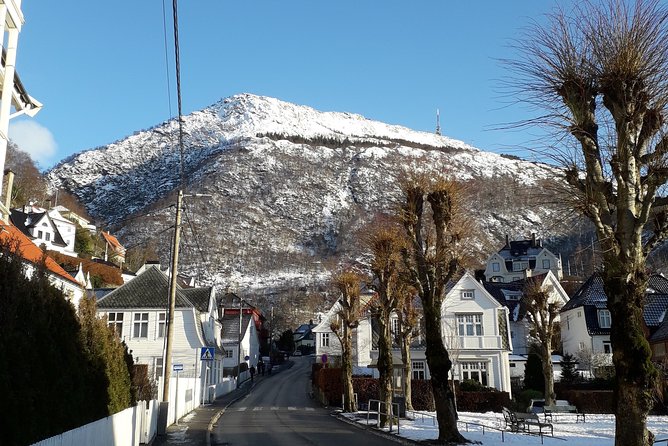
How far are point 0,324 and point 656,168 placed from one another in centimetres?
Result: 1118

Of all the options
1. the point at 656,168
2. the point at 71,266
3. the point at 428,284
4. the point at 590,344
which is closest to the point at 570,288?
the point at 590,344

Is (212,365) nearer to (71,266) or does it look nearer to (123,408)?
(71,266)

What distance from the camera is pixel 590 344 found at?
177 ft

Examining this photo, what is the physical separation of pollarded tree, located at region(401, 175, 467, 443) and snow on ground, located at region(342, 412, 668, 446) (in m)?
1.89

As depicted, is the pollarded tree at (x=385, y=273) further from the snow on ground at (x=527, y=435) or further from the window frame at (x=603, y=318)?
the window frame at (x=603, y=318)

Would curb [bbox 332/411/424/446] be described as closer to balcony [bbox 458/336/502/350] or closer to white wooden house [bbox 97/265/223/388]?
white wooden house [bbox 97/265/223/388]

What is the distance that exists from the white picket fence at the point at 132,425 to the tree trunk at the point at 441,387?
881 cm

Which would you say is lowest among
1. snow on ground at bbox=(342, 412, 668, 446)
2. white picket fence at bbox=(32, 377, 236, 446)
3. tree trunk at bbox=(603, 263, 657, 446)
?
snow on ground at bbox=(342, 412, 668, 446)

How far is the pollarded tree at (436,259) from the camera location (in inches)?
731

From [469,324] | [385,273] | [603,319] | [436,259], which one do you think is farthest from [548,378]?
[436,259]

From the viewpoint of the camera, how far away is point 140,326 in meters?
41.5

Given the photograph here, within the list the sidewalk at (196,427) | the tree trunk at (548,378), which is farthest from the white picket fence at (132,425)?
the tree trunk at (548,378)

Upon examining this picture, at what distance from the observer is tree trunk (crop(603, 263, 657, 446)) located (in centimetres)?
1005

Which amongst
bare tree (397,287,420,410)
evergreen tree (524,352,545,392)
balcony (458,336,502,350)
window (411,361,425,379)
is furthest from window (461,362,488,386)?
bare tree (397,287,420,410)
